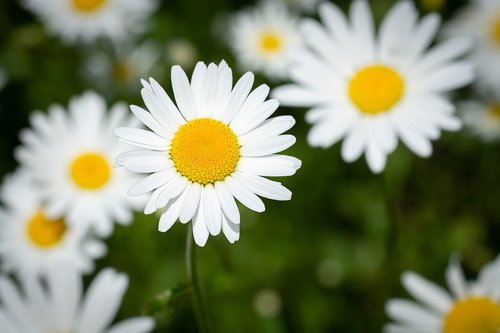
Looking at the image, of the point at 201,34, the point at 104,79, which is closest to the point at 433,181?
the point at 201,34

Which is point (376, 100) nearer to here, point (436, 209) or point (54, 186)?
point (436, 209)

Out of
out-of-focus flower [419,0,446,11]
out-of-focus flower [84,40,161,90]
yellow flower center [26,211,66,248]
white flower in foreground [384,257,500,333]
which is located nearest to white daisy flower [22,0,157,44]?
out-of-focus flower [84,40,161,90]

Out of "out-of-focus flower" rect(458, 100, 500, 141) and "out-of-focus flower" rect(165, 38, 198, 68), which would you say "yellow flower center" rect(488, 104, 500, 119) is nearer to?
"out-of-focus flower" rect(458, 100, 500, 141)

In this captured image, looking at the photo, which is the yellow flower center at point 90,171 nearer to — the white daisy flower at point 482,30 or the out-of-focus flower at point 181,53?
the out-of-focus flower at point 181,53

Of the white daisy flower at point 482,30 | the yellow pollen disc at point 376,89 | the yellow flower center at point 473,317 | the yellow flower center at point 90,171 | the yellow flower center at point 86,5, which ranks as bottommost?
the yellow flower center at point 473,317

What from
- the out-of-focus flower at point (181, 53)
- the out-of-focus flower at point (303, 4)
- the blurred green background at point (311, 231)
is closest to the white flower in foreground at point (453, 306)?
the blurred green background at point (311, 231)

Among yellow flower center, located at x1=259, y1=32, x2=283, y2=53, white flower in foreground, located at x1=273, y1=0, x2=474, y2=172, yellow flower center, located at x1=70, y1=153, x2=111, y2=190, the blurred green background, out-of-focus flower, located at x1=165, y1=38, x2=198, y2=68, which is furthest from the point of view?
yellow flower center, located at x1=259, y1=32, x2=283, y2=53
